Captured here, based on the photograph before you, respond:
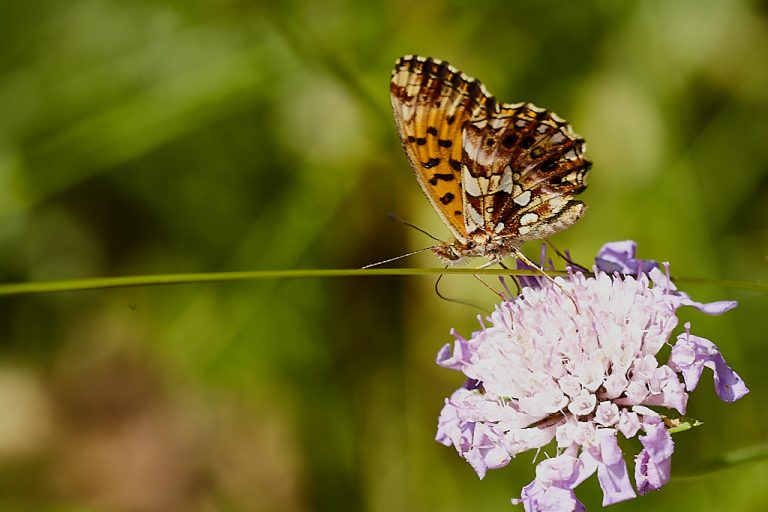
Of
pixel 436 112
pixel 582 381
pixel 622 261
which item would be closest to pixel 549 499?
pixel 582 381

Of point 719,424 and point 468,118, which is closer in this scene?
point 468,118

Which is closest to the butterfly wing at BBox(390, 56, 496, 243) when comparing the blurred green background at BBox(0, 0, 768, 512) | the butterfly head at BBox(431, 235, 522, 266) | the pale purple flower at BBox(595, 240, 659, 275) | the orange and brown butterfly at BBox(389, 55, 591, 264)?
the orange and brown butterfly at BBox(389, 55, 591, 264)

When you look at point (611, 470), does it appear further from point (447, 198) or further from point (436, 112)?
point (436, 112)

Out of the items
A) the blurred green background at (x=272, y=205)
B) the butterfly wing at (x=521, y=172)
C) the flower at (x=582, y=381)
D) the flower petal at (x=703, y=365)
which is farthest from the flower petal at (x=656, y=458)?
the blurred green background at (x=272, y=205)

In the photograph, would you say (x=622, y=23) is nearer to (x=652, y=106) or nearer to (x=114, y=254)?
(x=652, y=106)

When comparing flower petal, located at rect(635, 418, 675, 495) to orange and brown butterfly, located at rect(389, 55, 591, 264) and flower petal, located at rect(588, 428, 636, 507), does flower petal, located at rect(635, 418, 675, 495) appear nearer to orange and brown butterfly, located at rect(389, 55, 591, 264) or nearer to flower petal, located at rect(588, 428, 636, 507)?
flower petal, located at rect(588, 428, 636, 507)

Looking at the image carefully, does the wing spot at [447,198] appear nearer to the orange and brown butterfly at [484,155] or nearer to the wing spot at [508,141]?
the orange and brown butterfly at [484,155]

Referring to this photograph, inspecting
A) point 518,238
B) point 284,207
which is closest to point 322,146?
point 284,207
